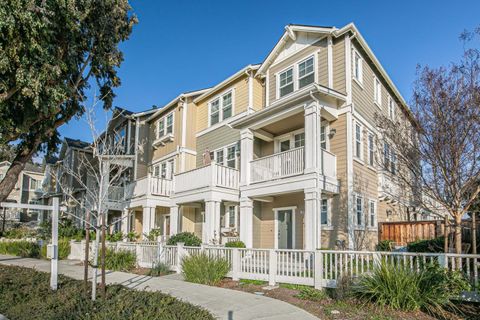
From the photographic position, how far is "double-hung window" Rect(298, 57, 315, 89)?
15156 mm

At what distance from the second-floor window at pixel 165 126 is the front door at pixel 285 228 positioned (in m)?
9.54

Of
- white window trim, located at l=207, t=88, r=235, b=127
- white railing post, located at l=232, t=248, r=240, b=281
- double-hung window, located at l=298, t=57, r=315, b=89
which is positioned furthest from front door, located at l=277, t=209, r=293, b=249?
white window trim, located at l=207, t=88, r=235, b=127

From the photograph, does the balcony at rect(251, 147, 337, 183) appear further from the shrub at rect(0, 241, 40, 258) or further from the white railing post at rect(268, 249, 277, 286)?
the shrub at rect(0, 241, 40, 258)

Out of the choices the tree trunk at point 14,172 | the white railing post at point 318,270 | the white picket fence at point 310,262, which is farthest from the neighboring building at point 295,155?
the tree trunk at point 14,172

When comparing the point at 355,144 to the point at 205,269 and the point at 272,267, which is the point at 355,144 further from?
the point at 205,269

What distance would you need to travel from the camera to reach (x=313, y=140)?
12.4 meters

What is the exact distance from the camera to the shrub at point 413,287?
262 inches

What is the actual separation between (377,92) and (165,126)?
1278 centimetres

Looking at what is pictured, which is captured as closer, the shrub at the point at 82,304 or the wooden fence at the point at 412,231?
the shrub at the point at 82,304

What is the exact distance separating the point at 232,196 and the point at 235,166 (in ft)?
6.98

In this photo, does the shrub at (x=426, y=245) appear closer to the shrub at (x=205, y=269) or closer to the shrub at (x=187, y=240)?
the shrub at (x=205, y=269)

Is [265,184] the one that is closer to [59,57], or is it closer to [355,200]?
[355,200]

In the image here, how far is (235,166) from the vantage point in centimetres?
1761

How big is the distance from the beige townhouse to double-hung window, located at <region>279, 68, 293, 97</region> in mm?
51
